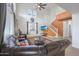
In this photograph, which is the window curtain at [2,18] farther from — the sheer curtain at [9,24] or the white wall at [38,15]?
the white wall at [38,15]

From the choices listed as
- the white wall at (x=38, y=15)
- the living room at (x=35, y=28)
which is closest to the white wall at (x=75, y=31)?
the living room at (x=35, y=28)

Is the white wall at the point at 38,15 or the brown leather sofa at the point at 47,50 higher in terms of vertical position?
the white wall at the point at 38,15

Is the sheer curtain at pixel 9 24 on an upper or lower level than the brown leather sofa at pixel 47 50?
upper

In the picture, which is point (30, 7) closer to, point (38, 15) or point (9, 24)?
point (38, 15)

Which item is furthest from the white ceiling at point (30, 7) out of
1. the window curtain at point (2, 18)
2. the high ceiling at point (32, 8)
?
the window curtain at point (2, 18)

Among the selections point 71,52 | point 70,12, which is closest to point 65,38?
point 71,52

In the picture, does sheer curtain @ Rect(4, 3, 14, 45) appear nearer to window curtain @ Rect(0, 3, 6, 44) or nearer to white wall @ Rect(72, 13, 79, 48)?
window curtain @ Rect(0, 3, 6, 44)

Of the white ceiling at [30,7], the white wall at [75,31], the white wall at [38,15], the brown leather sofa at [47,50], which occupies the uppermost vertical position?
the white ceiling at [30,7]

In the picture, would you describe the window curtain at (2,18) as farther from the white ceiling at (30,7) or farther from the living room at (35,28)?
the white ceiling at (30,7)

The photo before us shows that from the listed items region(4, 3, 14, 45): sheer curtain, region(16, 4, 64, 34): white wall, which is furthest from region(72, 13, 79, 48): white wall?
region(4, 3, 14, 45): sheer curtain

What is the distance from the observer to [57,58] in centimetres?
101

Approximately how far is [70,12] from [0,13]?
29.0 inches

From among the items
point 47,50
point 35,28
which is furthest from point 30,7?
point 47,50

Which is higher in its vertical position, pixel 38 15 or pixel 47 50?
pixel 38 15
